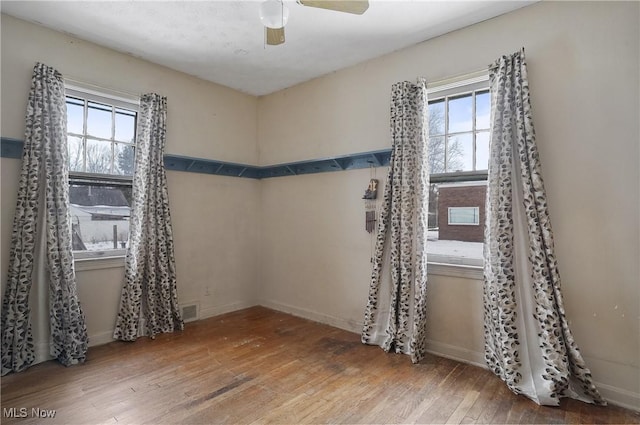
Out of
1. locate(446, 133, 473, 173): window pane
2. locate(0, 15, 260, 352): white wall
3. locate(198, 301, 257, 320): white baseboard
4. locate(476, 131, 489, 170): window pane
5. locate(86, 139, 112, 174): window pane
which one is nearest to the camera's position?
locate(0, 15, 260, 352): white wall

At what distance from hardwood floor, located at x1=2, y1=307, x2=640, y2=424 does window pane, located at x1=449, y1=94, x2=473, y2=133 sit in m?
2.00

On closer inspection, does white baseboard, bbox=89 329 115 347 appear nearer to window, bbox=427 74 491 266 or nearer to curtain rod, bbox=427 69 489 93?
window, bbox=427 74 491 266

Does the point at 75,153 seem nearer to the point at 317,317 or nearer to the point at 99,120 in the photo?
the point at 99,120

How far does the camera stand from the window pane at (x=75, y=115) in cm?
304

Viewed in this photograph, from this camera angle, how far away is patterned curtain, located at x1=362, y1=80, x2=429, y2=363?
2906mm

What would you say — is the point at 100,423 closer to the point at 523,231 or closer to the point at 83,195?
the point at 83,195

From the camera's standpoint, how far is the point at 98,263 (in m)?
3.11

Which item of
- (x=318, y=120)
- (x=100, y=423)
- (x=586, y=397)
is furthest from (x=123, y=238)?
(x=586, y=397)

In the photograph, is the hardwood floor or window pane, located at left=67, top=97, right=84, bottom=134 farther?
window pane, located at left=67, top=97, right=84, bottom=134

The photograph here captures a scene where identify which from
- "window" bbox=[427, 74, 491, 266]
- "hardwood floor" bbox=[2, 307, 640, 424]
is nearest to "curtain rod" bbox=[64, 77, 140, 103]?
"hardwood floor" bbox=[2, 307, 640, 424]

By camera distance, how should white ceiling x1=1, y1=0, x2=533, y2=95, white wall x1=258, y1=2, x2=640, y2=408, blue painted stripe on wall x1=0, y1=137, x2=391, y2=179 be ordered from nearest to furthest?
white wall x1=258, y1=2, x2=640, y2=408 → white ceiling x1=1, y1=0, x2=533, y2=95 → blue painted stripe on wall x1=0, y1=137, x2=391, y2=179

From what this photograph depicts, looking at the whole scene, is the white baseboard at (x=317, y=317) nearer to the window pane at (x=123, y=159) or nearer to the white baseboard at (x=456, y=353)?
the white baseboard at (x=456, y=353)

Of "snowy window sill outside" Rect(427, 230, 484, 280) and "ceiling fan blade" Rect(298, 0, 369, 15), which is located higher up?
"ceiling fan blade" Rect(298, 0, 369, 15)

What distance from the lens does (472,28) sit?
9.17 feet
